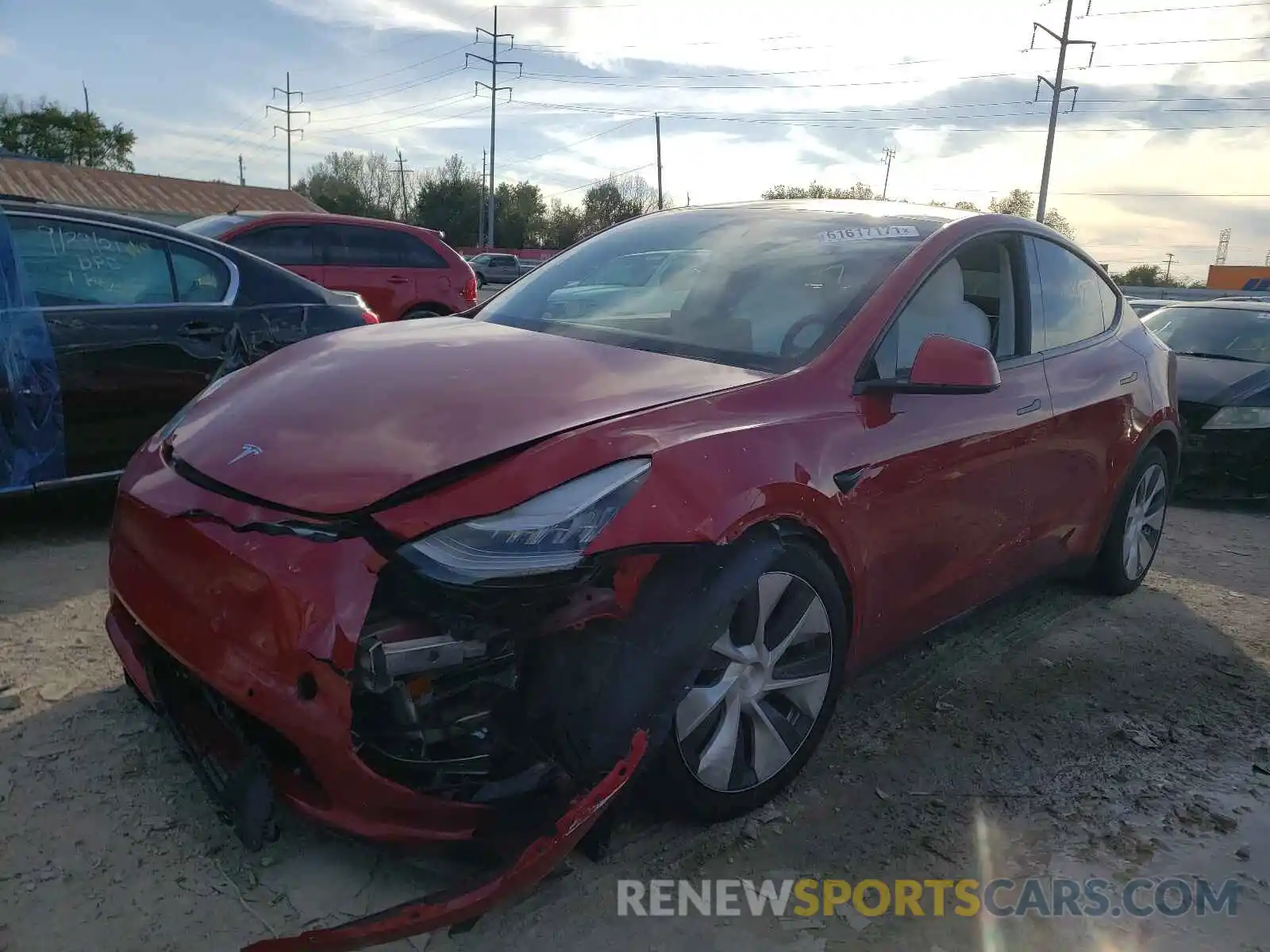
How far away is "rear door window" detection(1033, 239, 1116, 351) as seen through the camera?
142 inches

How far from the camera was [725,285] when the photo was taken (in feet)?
9.96

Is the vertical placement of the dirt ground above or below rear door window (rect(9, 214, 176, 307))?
below

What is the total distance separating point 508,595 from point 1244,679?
10.3ft

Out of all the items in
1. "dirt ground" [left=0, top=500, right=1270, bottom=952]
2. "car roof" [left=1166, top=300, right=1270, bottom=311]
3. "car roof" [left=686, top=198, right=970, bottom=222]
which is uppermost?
"car roof" [left=686, top=198, right=970, bottom=222]

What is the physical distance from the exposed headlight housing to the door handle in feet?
20.1

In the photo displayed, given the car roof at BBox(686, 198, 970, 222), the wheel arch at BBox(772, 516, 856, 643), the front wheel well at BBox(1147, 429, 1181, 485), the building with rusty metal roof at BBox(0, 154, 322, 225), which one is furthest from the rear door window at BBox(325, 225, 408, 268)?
the building with rusty metal roof at BBox(0, 154, 322, 225)

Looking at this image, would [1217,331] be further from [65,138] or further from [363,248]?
[65,138]

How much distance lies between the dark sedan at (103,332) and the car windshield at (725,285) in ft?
5.53

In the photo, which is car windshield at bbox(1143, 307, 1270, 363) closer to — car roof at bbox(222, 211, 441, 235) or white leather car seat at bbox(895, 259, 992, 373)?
white leather car seat at bbox(895, 259, 992, 373)

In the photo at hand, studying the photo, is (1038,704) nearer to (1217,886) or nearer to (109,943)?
(1217,886)

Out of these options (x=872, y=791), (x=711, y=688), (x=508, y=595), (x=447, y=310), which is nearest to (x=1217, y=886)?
(x=872, y=791)

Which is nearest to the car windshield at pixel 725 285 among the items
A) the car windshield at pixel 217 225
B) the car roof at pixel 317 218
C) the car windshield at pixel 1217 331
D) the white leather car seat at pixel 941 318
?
the white leather car seat at pixel 941 318

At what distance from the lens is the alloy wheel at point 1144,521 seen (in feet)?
13.9

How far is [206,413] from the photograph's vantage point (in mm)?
2510
